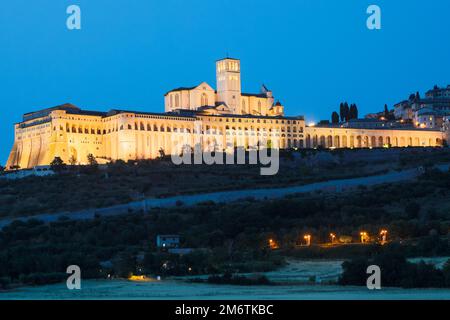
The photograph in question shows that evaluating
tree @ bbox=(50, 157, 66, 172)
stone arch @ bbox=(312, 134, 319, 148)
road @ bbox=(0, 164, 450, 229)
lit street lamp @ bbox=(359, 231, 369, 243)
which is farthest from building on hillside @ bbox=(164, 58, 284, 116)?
lit street lamp @ bbox=(359, 231, 369, 243)

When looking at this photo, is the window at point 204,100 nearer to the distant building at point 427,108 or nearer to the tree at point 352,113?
the tree at point 352,113

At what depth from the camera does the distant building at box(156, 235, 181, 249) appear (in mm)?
38062

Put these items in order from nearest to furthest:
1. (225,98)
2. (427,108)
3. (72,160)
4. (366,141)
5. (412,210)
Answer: (412,210) < (72,160) < (366,141) < (225,98) < (427,108)

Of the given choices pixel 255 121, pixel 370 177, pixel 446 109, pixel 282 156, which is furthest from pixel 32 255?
pixel 446 109

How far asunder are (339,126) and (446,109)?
18.0m

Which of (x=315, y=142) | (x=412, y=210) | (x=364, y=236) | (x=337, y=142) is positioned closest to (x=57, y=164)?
(x=315, y=142)

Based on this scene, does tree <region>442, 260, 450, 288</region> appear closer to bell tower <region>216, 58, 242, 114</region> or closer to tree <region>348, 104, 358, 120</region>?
bell tower <region>216, 58, 242, 114</region>

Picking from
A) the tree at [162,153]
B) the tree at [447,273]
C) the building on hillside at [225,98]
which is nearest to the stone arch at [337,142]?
the building on hillside at [225,98]

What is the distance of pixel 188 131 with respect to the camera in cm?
7544

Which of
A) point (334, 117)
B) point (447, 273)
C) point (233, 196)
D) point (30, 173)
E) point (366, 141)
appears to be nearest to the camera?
point (447, 273)

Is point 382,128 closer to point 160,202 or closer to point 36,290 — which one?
point 160,202

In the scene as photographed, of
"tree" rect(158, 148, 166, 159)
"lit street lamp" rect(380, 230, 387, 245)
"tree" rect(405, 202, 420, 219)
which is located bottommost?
"lit street lamp" rect(380, 230, 387, 245)

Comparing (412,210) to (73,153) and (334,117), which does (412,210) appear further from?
(334,117)

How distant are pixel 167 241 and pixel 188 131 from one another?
37.2 m
